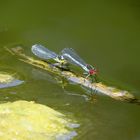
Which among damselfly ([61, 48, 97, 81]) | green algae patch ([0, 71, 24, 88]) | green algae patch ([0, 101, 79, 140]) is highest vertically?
damselfly ([61, 48, 97, 81])

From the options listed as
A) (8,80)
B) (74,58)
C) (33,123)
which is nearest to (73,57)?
(74,58)

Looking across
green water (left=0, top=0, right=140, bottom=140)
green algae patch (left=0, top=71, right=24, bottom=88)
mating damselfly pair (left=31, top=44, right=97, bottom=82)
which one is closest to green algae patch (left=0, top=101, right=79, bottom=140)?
green water (left=0, top=0, right=140, bottom=140)

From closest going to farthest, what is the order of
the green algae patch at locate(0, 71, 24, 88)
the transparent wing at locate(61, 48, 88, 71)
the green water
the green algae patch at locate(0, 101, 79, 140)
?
1. the green algae patch at locate(0, 101, 79, 140)
2. the green water
3. the green algae patch at locate(0, 71, 24, 88)
4. the transparent wing at locate(61, 48, 88, 71)

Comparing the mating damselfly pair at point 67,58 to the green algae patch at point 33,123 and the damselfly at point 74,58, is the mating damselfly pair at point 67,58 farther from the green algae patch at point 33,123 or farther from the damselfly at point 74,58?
the green algae patch at point 33,123

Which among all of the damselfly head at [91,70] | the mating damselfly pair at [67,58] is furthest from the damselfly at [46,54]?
the damselfly head at [91,70]

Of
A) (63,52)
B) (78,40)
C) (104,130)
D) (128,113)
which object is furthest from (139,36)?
(104,130)

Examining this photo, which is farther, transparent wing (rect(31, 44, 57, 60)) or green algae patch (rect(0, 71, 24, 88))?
transparent wing (rect(31, 44, 57, 60))

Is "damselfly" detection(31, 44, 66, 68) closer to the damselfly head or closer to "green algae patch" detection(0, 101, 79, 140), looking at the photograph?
the damselfly head

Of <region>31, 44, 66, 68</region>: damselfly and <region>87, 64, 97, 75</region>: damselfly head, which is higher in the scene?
<region>31, 44, 66, 68</region>: damselfly
